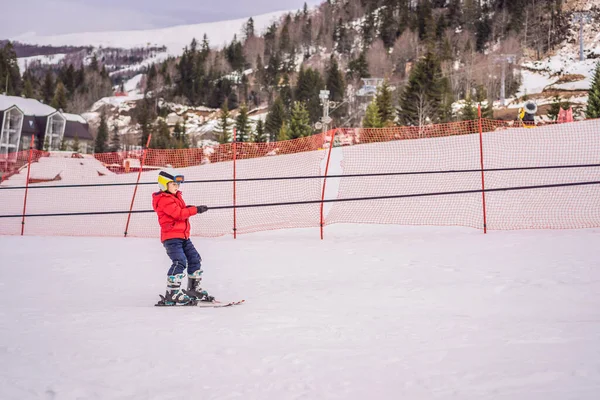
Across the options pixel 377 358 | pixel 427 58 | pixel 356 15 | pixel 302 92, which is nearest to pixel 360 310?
pixel 377 358

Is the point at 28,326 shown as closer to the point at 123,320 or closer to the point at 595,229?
the point at 123,320

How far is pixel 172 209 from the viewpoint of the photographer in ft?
20.7

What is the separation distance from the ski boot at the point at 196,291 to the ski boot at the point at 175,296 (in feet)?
0.21

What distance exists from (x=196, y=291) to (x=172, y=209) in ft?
3.39

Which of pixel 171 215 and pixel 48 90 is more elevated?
pixel 48 90

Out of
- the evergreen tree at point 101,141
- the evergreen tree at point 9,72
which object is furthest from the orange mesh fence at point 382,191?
the evergreen tree at point 9,72

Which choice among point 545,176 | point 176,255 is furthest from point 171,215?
point 545,176

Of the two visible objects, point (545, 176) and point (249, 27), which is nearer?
point (545, 176)

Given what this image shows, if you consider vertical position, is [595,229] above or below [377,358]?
above

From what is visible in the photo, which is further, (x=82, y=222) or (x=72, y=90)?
(x=72, y=90)

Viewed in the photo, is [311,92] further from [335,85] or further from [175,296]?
[175,296]

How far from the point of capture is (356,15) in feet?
501

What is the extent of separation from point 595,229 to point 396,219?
4598 mm

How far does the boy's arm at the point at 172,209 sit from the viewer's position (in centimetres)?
632
